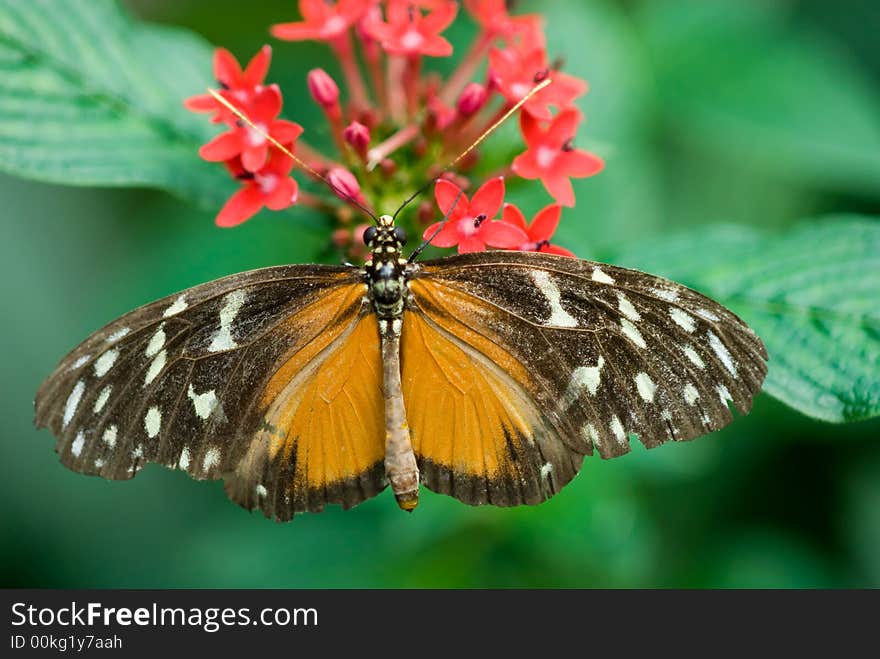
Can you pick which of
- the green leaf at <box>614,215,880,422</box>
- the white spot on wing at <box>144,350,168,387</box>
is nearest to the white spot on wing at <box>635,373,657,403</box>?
the green leaf at <box>614,215,880,422</box>

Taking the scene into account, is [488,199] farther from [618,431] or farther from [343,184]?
[618,431]

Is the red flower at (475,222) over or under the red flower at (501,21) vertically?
under

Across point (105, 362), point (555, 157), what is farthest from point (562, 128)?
point (105, 362)

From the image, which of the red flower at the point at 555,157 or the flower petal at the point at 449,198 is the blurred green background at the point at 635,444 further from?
the flower petal at the point at 449,198

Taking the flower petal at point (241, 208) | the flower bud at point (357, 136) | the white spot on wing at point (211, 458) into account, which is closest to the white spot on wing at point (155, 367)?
the white spot on wing at point (211, 458)

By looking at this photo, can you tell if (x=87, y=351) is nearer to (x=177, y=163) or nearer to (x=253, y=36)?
(x=177, y=163)
